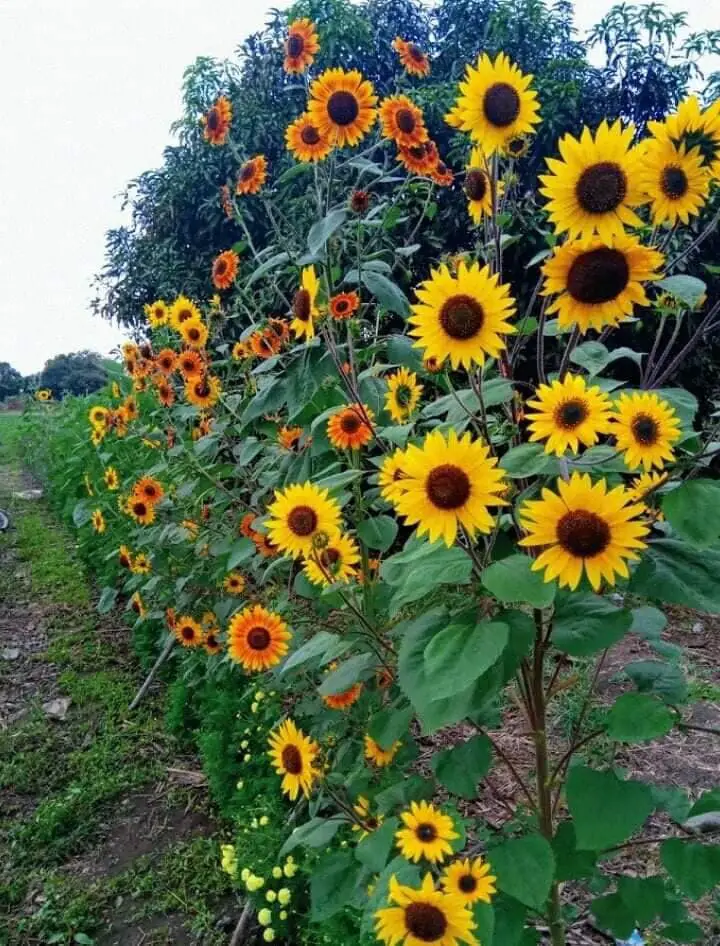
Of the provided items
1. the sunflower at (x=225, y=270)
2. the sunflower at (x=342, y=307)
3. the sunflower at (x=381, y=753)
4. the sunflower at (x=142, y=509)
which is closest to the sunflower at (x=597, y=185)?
the sunflower at (x=342, y=307)

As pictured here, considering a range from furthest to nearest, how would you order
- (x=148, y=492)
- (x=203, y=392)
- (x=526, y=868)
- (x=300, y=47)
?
(x=148, y=492) < (x=203, y=392) < (x=300, y=47) < (x=526, y=868)

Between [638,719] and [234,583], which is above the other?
[638,719]

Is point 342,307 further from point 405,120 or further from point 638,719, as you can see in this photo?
point 638,719

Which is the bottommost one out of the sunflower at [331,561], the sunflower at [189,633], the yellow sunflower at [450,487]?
A: the sunflower at [189,633]

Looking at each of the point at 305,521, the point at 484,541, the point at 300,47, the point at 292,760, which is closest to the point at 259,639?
the point at 292,760

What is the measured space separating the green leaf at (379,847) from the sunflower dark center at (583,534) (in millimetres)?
612

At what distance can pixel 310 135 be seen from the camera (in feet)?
4.93

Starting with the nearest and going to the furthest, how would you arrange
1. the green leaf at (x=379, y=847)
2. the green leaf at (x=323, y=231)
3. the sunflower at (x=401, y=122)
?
the green leaf at (x=379, y=847) < the green leaf at (x=323, y=231) < the sunflower at (x=401, y=122)

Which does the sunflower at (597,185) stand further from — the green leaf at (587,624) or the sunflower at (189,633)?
the sunflower at (189,633)

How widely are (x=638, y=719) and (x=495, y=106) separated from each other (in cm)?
86

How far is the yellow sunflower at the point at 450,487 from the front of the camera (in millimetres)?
905

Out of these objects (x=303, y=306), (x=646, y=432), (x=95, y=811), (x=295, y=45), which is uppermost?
(x=295, y=45)

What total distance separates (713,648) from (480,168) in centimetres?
265

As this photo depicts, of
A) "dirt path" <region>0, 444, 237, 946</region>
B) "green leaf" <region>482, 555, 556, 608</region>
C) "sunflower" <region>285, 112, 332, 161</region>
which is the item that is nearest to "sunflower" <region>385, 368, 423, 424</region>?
"sunflower" <region>285, 112, 332, 161</region>
